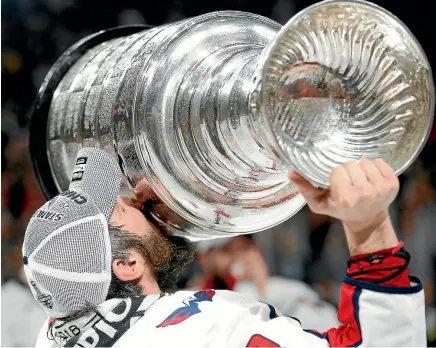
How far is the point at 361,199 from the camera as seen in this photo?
23.4 inches

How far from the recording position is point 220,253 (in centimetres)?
138

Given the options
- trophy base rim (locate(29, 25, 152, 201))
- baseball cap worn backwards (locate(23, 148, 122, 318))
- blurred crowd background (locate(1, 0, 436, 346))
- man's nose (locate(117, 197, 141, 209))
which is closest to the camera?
baseball cap worn backwards (locate(23, 148, 122, 318))

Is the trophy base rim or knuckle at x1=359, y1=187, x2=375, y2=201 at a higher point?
knuckle at x1=359, y1=187, x2=375, y2=201

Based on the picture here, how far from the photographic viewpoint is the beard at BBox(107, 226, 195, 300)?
825mm

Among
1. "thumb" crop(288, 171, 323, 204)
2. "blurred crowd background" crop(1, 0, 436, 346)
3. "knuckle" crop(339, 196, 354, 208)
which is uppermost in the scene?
"knuckle" crop(339, 196, 354, 208)

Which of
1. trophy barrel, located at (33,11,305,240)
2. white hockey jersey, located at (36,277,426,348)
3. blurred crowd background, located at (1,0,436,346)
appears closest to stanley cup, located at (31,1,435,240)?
trophy barrel, located at (33,11,305,240)

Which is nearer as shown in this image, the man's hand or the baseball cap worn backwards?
the man's hand

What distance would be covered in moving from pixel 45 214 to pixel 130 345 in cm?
19

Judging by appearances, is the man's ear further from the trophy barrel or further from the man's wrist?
the man's wrist

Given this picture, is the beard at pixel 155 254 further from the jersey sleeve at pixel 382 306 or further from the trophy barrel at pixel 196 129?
the jersey sleeve at pixel 382 306

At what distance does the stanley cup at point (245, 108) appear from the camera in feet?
2.20

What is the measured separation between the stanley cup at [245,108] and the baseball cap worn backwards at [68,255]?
0.10 m

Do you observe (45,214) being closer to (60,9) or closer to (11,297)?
(11,297)

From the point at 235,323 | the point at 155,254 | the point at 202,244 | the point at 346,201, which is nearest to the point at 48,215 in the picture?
the point at 155,254
